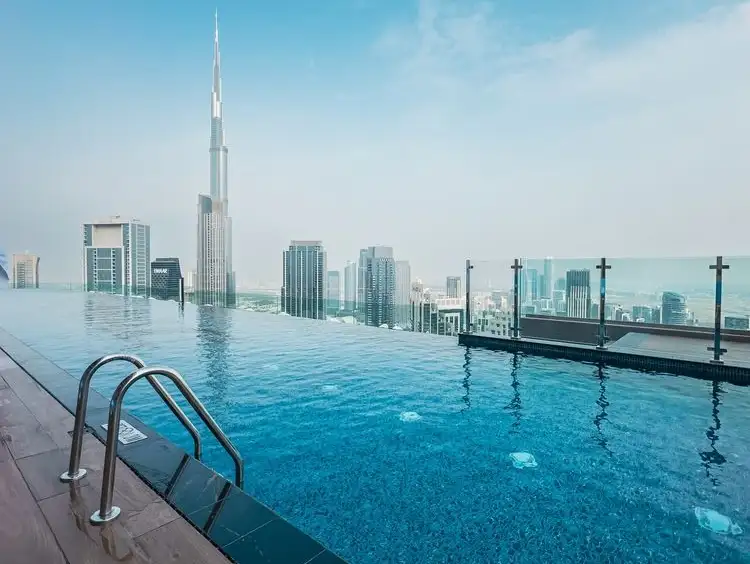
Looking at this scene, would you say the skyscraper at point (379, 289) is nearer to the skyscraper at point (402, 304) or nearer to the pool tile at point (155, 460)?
the skyscraper at point (402, 304)

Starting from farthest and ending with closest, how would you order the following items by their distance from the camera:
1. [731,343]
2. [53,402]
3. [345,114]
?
[345,114]
[731,343]
[53,402]

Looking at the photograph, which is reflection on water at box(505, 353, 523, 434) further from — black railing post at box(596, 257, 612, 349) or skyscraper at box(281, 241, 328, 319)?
skyscraper at box(281, 241, 328, 319)

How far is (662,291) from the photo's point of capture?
651 centimetres

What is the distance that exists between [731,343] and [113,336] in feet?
38.9

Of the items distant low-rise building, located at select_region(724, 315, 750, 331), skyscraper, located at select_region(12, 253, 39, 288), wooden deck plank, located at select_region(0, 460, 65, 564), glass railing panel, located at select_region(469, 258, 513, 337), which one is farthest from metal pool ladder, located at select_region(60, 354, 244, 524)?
skyscraper, located at select_region(12, 253, 39, 288)

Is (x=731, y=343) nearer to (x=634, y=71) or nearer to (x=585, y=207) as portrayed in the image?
(x=634, y=71)

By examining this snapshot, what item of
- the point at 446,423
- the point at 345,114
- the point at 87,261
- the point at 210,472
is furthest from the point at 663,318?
the point at 87,261

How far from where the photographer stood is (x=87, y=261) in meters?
24.0

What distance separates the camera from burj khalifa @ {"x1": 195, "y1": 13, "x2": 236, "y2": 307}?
15672 millimetres

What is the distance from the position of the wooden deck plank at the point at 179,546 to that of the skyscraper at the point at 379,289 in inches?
324

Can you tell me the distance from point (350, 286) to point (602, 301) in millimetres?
7143

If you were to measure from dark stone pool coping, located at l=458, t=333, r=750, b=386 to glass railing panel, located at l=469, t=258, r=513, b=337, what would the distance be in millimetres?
226

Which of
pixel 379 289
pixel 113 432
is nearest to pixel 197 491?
pixel 113 432

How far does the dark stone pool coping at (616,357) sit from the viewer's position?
5.45 m
